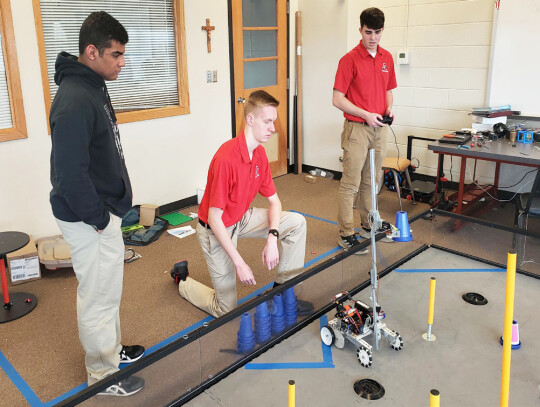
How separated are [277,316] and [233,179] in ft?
2.38

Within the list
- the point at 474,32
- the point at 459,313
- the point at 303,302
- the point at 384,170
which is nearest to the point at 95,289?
the point at 303,302

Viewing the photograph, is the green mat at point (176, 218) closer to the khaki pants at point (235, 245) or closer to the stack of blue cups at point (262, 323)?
the khaki pants at point (235, 245)

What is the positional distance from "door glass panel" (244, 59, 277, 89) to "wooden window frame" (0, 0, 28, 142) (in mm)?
2414

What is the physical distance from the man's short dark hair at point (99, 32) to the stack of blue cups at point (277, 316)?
1.39m

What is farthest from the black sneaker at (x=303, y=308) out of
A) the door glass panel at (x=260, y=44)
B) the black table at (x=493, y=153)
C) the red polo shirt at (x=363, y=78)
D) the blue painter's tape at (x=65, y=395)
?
the door glass panel at (x=260, y=44)

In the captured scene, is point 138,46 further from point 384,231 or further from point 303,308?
point 384,231

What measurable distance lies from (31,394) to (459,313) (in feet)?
7.17

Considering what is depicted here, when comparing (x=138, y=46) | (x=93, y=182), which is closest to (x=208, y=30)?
(x=138, y=46)

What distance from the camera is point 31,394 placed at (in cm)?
249

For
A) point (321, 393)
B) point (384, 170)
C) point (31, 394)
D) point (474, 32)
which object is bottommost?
point (31, 394)

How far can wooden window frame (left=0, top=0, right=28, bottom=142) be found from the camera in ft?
12.0

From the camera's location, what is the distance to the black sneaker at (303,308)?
8.84ft

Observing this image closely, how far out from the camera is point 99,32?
2.10 meters

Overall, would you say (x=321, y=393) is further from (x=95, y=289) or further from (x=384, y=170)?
(x=384, y=170)
